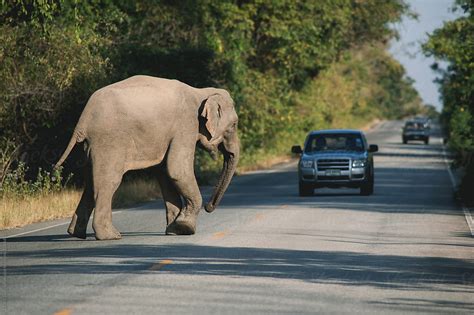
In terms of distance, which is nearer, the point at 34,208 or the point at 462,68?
the point at 34,208

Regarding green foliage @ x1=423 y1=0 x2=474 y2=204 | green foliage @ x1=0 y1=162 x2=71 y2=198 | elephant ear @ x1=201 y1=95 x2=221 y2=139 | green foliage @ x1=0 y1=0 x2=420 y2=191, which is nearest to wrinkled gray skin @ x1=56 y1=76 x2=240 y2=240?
elephant ear @ x1=201 y1=95 x2=221 y2=139

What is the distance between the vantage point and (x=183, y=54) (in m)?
38.9

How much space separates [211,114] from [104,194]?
2326 millimetres

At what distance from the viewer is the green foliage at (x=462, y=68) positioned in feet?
A: 107

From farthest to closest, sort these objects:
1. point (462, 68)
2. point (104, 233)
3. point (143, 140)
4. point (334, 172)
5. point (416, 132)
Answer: point (416, 132), point (462, 68), point (334, 172), point (143, 140), point (104, 233)

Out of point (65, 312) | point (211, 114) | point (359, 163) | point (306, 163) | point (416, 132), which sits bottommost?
point (416, 132)

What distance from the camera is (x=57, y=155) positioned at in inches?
1267

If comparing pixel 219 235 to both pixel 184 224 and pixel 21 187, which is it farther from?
pixel 21 187

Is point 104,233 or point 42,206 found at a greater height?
point 104,233

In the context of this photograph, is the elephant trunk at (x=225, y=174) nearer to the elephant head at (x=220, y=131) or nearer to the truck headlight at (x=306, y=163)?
the elephant head at (x=220, y=131)

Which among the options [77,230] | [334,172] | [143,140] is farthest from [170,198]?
[334,172]

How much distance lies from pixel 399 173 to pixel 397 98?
15079 centimetres

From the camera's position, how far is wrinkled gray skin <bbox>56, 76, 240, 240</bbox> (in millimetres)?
19578

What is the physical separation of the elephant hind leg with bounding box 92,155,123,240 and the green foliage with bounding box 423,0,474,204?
11.8 meters
